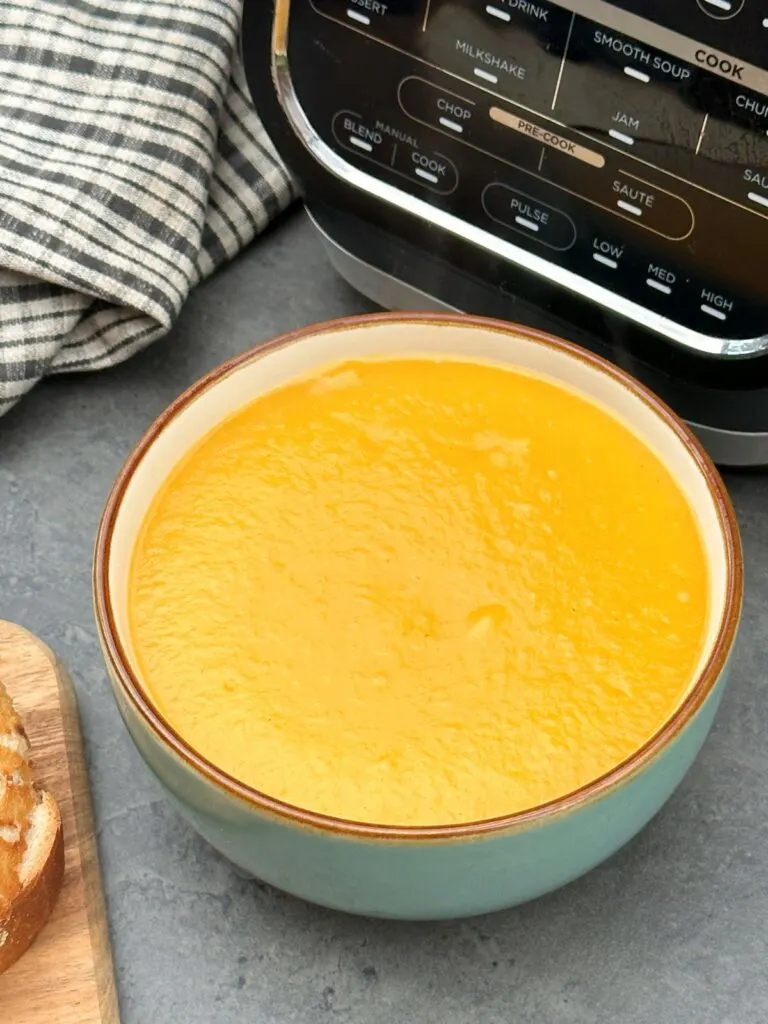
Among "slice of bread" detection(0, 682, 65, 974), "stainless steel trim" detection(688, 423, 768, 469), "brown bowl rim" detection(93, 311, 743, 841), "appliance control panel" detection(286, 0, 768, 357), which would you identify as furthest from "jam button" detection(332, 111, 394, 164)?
"slice of bread" detection(0, 682, 65, 974)

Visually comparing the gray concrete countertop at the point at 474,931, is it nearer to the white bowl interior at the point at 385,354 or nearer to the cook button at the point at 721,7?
the white bowl interior at the point at 385,354

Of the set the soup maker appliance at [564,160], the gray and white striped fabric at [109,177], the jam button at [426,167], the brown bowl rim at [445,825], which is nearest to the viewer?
the brown bowl rim at [445,825]

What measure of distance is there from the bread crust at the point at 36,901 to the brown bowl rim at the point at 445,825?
0.39 feet

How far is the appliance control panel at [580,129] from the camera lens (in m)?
0.63

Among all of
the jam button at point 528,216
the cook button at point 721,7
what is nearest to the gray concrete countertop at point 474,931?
the jam button at point 528,216

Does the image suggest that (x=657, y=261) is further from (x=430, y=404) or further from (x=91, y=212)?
(x=91, y=212)

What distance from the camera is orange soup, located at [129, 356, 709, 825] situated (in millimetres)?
→ 589

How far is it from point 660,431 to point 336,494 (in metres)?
0.16

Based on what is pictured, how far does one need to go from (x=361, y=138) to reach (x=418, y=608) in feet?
0.96

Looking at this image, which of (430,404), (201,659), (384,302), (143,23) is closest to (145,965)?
(201,659)

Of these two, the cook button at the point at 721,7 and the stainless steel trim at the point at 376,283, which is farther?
the stainless steel trim at the point at 376,283

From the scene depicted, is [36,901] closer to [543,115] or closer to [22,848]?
[22,848]

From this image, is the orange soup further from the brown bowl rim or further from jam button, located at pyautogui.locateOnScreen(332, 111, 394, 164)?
jam button, located at pyautogui.locateOnScreen(332, 111, 394, 164)

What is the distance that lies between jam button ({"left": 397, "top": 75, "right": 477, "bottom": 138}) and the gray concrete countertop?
0.32m
